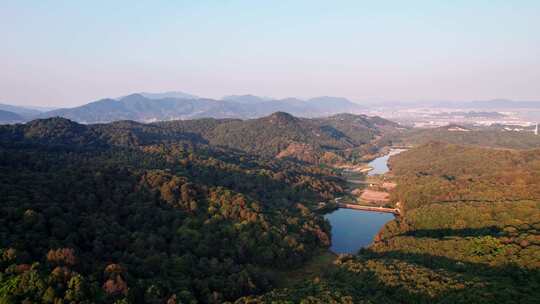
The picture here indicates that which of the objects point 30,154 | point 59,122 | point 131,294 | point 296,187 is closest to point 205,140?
point 59,122

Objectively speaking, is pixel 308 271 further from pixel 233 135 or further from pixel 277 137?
pixel 233 135

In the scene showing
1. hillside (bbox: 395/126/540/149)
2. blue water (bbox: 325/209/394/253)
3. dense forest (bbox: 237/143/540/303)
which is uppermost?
hillside (bbox: 395/126/540/149)

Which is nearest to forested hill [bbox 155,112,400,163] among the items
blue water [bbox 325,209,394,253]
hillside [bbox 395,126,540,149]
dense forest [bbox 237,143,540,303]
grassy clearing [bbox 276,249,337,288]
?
hillside [bbox 395,126,540,149]

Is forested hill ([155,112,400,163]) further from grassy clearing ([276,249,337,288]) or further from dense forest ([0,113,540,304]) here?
grassy clearing ([276,249,337,288])

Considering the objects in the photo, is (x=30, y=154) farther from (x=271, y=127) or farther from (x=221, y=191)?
(x=271, y=127)

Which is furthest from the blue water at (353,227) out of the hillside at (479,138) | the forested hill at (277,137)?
the hillside at (479,138)

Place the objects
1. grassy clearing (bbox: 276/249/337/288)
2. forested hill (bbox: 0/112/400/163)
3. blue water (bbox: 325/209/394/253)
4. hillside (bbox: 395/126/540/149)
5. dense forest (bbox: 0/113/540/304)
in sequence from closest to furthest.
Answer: dense forest (bbox: 0/113/540/304) → grassy clearing (bbox: 276/249/337/288) → blue water (bbox: 325/209/394/253) → forested hill (bbox: 0/112/400/163) → hillside (bbox: 395/126/540/149)

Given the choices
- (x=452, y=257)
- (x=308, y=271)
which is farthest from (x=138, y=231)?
(x=452, y=257)
